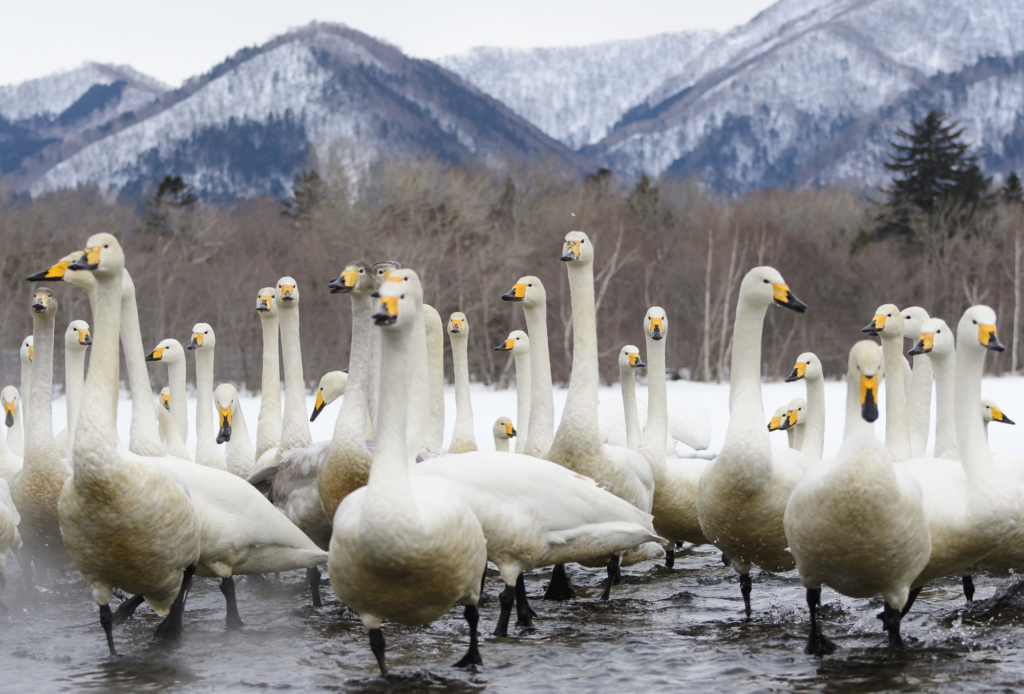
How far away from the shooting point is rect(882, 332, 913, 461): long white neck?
727cm

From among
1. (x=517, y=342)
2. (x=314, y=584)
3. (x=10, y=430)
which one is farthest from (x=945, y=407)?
(x=10, y=430)

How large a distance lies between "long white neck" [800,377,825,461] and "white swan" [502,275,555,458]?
6.91ft

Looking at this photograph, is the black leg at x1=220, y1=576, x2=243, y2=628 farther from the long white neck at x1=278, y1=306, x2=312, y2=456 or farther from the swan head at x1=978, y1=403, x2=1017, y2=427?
the swan head at x1=978, y1=403, x2=1017, y2=427

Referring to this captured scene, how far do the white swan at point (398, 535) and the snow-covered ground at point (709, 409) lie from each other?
22.9 ft

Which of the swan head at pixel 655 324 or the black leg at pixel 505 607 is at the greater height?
the swan head at pixel 655 324

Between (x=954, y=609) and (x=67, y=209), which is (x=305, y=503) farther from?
(x=67, y=209)

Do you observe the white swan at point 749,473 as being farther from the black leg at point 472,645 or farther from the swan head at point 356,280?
the swan head at point 356,280

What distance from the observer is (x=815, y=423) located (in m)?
8.38

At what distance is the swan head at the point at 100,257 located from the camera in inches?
226

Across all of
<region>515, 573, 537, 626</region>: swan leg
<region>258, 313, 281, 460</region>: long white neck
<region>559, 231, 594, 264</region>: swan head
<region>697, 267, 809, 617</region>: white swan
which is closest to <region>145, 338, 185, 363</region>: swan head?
<region>258, 313, 281, 460</region>: long white neck

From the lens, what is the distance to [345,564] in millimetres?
4770

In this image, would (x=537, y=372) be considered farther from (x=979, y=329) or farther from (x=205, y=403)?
(x=205, y=403)

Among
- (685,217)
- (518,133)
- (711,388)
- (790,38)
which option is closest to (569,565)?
(711,388)

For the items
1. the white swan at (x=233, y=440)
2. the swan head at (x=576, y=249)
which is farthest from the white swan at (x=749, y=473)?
the white swan at (x=233, y=440)
